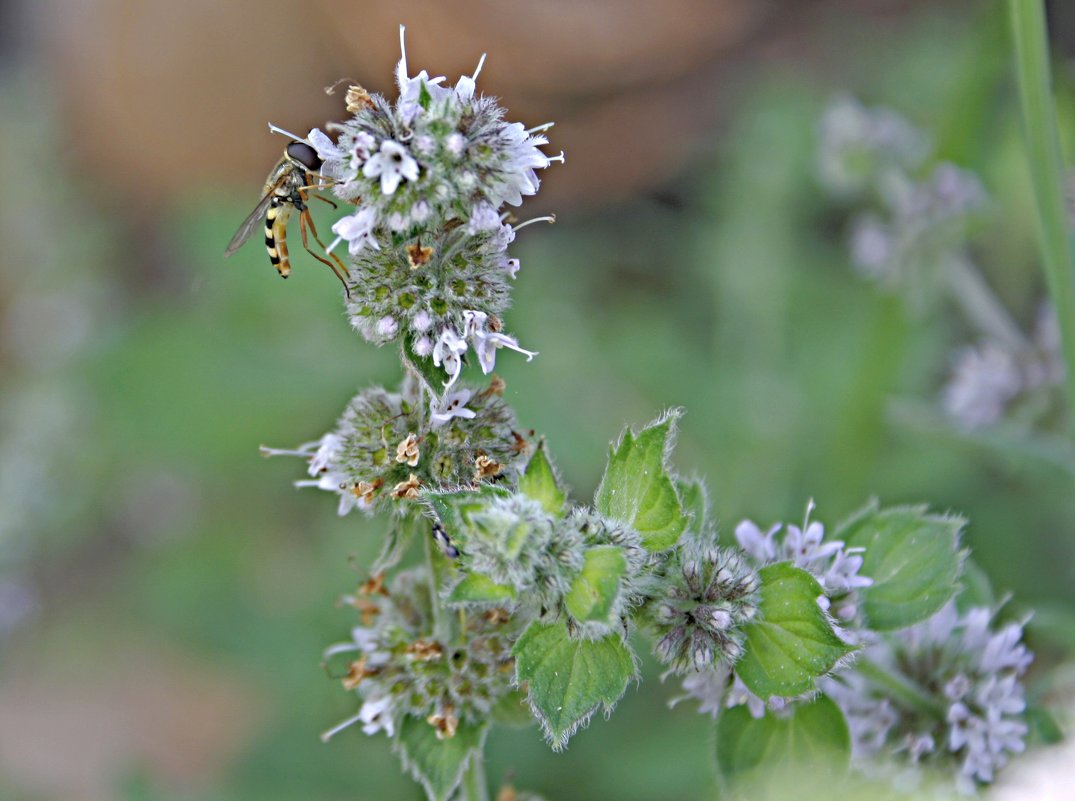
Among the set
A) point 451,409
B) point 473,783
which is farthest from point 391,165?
point 473,783

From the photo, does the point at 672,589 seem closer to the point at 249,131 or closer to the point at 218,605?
the point at 218,605

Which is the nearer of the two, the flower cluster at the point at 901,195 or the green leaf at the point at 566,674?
the green leaf at the point at 566,674

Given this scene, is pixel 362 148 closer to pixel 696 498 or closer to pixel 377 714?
pixel 696 498

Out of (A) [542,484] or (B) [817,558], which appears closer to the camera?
(A) [542,484]

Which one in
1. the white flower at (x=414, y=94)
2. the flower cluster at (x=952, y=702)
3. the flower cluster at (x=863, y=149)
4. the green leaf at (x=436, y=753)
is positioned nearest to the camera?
the white flower at (x=414, y=94)

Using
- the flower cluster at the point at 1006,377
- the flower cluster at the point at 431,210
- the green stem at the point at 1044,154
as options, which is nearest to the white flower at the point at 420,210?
the flower cluster at the point at 431,210

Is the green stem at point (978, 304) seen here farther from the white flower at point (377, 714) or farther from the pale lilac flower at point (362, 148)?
the pale lilac flower at point (362, 148)

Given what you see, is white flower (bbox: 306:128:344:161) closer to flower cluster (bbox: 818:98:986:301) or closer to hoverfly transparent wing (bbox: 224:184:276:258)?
hoverfly transparent wing (bbox: 224:184:276:258)
